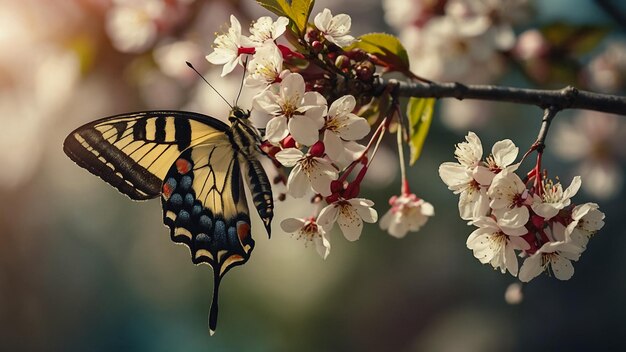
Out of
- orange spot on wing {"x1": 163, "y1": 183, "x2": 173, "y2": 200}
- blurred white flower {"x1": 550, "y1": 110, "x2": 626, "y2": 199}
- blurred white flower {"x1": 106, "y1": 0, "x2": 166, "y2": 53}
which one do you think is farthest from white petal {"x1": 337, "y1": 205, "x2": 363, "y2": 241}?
blurred white flower {"x1": 550, "y1": 110, "x2": 626, "y2": 199}

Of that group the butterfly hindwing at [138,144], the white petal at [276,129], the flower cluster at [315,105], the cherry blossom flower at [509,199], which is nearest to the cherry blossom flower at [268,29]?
the flower cluster at [315,105]

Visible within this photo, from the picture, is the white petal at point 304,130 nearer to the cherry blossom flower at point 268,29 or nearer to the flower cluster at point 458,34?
the cherry blossom flower at point 268,29

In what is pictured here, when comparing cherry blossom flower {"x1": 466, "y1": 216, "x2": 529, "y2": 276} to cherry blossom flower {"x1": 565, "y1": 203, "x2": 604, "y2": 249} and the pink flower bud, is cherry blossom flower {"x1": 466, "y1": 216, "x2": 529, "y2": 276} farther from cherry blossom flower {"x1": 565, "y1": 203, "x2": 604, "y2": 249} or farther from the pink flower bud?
the pink flower bud

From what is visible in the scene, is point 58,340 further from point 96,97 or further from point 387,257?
point 96,97

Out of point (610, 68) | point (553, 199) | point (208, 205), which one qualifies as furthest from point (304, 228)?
point (610, 68)

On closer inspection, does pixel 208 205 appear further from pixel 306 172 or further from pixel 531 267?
pixel 531 267
